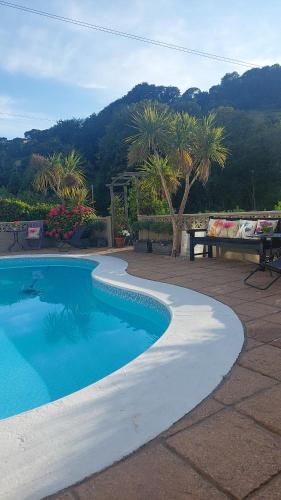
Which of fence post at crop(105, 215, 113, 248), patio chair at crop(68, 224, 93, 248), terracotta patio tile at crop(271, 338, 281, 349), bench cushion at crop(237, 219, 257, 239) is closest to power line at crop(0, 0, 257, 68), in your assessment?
fence post at crop(105, 215, 113, 248)

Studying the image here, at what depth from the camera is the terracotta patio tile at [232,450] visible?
1.63 metres

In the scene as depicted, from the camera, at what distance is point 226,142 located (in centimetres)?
2294

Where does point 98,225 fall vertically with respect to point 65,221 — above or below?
below

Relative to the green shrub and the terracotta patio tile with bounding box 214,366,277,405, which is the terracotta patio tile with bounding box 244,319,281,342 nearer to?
the terracotta patio tile with bounding box 214,366,277,405

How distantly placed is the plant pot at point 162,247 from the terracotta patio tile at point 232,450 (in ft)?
24.8

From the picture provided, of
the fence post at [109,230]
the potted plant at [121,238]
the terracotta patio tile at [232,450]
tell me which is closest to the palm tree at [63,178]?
the fence post at [109,230]

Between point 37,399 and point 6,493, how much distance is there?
Answer: 1740 millimetres

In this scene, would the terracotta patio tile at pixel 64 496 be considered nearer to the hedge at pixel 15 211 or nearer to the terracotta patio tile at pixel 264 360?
the terracotta patio tile at pixel 264 360

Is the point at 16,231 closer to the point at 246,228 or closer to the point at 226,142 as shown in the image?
the point at 246,228

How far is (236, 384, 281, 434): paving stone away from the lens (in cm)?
205

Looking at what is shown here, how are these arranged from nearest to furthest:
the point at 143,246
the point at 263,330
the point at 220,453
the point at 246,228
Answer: the point at 220,453
the point at 263,330
the point at 246,228
the point at 143,246

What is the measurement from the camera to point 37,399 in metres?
3.30

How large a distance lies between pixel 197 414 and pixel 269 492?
65cm

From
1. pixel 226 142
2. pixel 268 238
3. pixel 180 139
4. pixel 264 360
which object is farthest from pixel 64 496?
pixel 226 142
